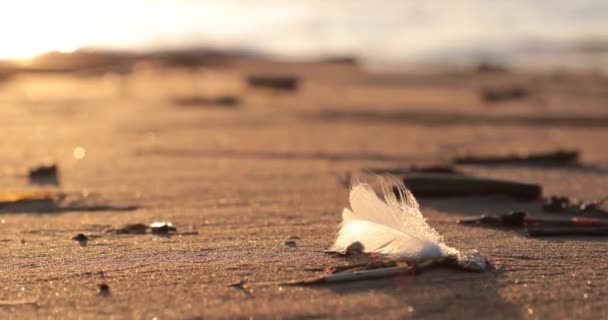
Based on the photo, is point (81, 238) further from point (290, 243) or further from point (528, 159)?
point (528, 159)

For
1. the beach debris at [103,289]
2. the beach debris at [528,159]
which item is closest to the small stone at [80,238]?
the beach debris at [103,289]

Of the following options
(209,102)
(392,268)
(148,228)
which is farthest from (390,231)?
(209,102)

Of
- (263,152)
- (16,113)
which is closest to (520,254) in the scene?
(263,152)

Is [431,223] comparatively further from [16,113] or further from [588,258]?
[16,113]

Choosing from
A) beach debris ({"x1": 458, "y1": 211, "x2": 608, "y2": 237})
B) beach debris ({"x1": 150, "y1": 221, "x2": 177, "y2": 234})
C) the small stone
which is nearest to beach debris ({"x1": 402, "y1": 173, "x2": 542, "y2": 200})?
beach debris ({"x1": 458, "y1": 211, "x2": 608, "y2": 237})

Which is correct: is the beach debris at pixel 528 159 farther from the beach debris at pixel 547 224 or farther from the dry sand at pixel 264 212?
the beach debris at pixel 547 224

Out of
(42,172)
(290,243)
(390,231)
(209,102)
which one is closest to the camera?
(390,231)
